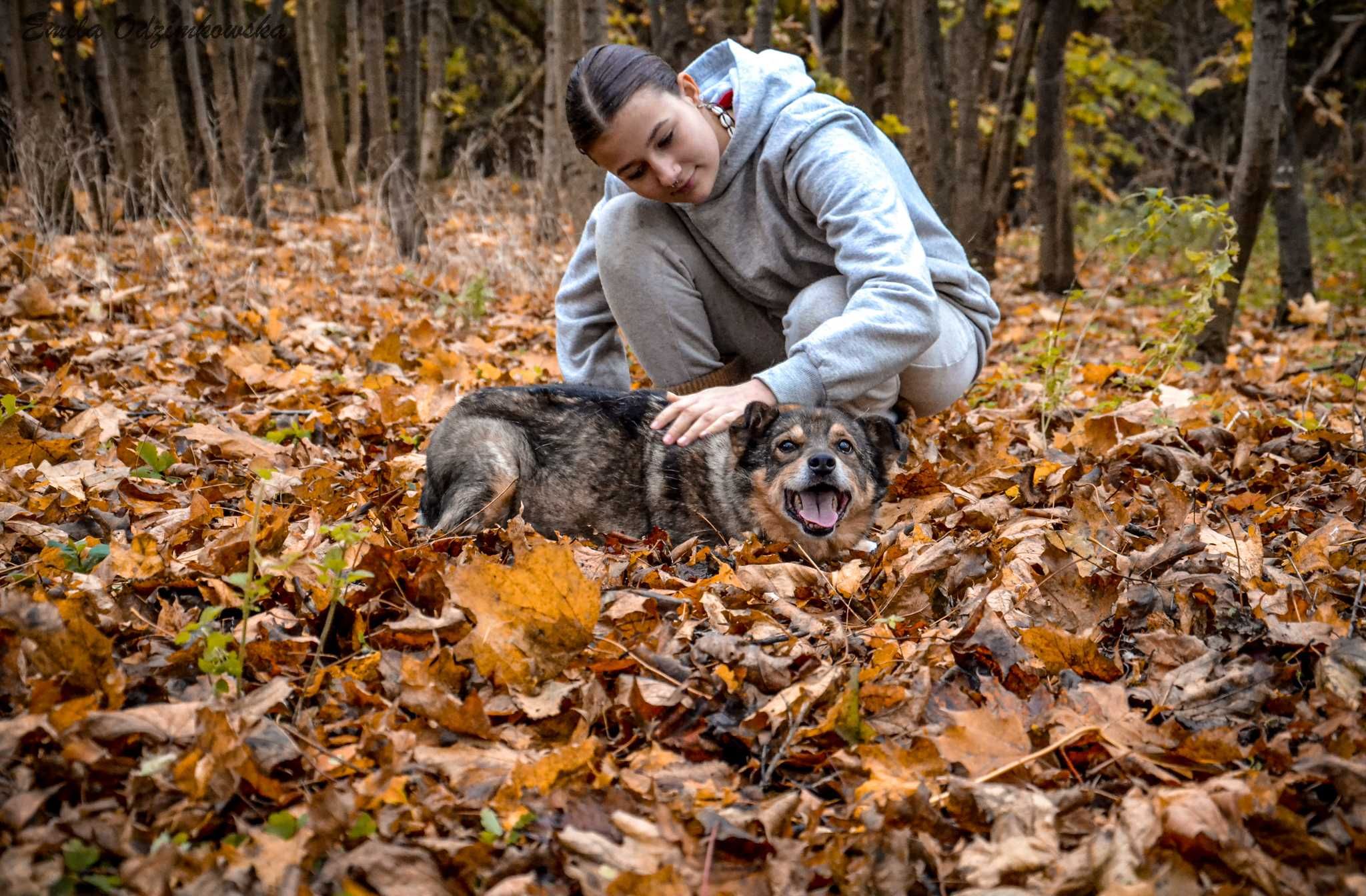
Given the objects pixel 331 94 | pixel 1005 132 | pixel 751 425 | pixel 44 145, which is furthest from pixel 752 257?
pixel 331 94

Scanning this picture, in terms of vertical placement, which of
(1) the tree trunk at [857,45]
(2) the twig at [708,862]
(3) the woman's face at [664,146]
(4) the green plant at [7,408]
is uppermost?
(1) the tree trunk at [857,45]

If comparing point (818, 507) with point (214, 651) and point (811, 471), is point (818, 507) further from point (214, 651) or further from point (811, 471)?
point (214, 651)

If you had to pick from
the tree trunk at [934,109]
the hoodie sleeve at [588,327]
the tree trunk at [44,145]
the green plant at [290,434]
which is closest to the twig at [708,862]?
the hoodie sleeve at [588,327]

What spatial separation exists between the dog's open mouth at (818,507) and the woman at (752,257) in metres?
0.40

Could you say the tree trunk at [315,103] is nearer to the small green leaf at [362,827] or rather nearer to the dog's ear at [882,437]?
the dog's ear at [882,437]

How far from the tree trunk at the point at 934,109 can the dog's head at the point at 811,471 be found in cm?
593

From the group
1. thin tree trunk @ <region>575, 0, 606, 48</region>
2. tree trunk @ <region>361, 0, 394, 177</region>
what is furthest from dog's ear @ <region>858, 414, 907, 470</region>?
tree trunk @ <region>361, 0, 394, 177</region>

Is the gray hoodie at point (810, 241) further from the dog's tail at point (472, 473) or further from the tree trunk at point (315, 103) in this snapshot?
the tree trunk at point (315, 103)

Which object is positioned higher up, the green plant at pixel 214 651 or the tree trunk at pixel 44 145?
the tree trunk at pixel 44 145

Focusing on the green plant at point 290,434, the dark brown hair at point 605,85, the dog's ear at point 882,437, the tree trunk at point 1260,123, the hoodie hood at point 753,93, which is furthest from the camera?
the tree trunk at point 1260,123

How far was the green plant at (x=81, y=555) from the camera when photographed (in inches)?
123

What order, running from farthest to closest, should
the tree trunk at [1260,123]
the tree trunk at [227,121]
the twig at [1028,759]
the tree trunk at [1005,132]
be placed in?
the tree trunk at [227,121] < the tree trunk at [1005,132] < the tree trunk at [1260,123] < the twig at [1028,759]

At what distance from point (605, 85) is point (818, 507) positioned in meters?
1.96

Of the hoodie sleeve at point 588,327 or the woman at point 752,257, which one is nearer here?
the woman at point 752,257
